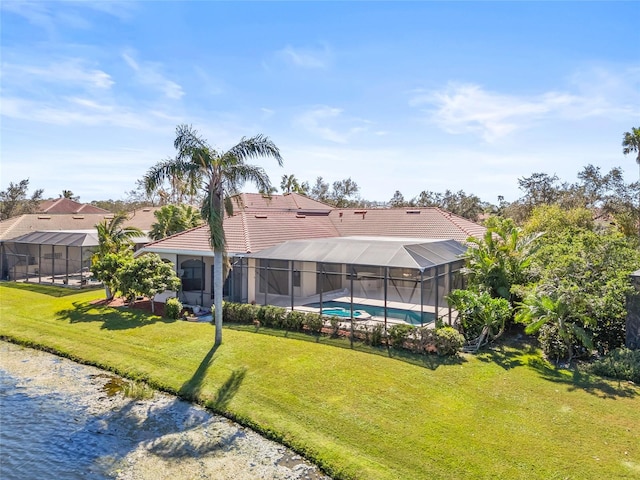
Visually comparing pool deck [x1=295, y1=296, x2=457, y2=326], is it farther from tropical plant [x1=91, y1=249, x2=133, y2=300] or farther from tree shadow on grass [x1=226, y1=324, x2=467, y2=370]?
tropical plant [x1=91, y1=249, x2=133, y2=300]

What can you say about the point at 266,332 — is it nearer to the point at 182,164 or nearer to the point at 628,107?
the point at 182,164

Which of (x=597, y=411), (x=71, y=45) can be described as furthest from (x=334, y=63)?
(x=597, y=411)

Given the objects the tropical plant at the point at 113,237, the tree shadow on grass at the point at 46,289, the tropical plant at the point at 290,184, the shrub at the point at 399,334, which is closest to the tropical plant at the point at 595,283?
the shrub at the point at 399,334

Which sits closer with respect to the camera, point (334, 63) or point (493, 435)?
point (493, 435)

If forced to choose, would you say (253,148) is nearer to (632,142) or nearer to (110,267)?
(110,267)

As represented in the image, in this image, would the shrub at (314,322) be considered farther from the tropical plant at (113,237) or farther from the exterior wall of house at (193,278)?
the tropical plant at (113,237)

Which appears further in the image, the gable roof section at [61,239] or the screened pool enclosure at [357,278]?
the gable roof section at [61,239]

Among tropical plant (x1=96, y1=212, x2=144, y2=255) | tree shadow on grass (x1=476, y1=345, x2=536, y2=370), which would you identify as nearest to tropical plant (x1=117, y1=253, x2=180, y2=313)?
tropical plant (x1=96, y1=212, x2=144, y2=255)
